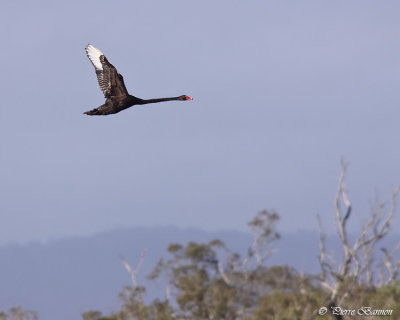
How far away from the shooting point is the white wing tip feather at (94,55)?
2548 centimetres

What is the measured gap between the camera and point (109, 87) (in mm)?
25297

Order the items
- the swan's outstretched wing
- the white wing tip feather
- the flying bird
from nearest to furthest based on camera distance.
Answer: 1. the flying bird
2. the swan's outstretched wing
3. the white wing tip feather

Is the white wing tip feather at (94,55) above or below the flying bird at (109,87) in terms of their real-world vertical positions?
above

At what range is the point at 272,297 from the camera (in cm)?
4241

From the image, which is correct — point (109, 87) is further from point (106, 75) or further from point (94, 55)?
point (94, 55)

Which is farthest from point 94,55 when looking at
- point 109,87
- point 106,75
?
point 109,87

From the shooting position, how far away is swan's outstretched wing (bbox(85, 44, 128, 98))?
82.8ft

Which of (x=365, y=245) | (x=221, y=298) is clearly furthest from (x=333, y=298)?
(x=221, y=298)

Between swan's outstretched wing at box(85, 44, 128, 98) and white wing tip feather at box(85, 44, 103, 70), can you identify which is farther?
white wing tip feather at box(85, 44, 103, 70)

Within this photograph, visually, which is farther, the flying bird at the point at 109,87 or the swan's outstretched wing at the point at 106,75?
the swan's outstretched wing at the point at 106,75

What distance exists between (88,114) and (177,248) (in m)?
40.2

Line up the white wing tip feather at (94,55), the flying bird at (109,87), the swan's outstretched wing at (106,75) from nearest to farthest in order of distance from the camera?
the flying bird at (109,87)
the swan's outstretched wing at (106,75)
the white wing tip feather at (94,55)

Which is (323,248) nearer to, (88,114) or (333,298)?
(333,298)

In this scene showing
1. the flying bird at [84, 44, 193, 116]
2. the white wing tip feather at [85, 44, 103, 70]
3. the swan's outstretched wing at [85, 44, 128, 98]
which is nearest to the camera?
the flying bird at [84, 44, 193, 116]
